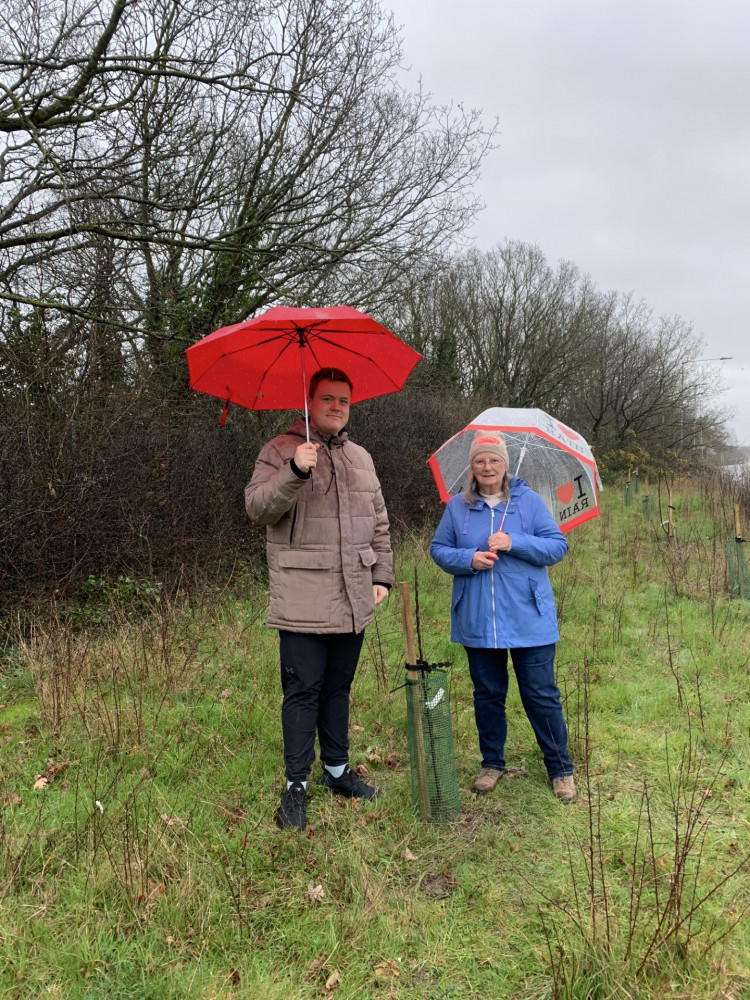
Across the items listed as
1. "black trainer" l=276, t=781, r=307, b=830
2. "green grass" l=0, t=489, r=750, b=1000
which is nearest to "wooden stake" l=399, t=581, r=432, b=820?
"green grass" l=0, t=489, r=750, b=1000

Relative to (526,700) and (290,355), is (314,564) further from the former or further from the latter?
(526,700)

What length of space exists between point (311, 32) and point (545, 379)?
20048 mm

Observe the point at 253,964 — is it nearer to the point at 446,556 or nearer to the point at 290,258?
the point at 446,556

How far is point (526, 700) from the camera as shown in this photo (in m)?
3.49

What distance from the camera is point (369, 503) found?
3.29m

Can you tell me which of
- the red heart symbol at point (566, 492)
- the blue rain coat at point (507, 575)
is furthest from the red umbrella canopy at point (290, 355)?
the red heart symbol at point (566, 492)

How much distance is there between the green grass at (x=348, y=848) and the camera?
2.26 meters

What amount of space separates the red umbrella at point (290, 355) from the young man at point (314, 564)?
0.21 m

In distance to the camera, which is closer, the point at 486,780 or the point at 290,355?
the point at 290,355

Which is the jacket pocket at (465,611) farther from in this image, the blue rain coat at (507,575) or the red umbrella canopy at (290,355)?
the red umbrella canopy at (290,355)

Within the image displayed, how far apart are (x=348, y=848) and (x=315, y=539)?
1.38m

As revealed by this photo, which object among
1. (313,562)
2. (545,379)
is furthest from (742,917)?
(545,379)

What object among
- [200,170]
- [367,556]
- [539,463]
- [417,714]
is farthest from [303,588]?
[200,170]

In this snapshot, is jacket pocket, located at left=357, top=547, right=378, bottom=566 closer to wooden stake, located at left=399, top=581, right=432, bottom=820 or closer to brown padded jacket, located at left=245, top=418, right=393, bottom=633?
brown padded jacket, located at left=245, top=418, right=393, bottom=633
